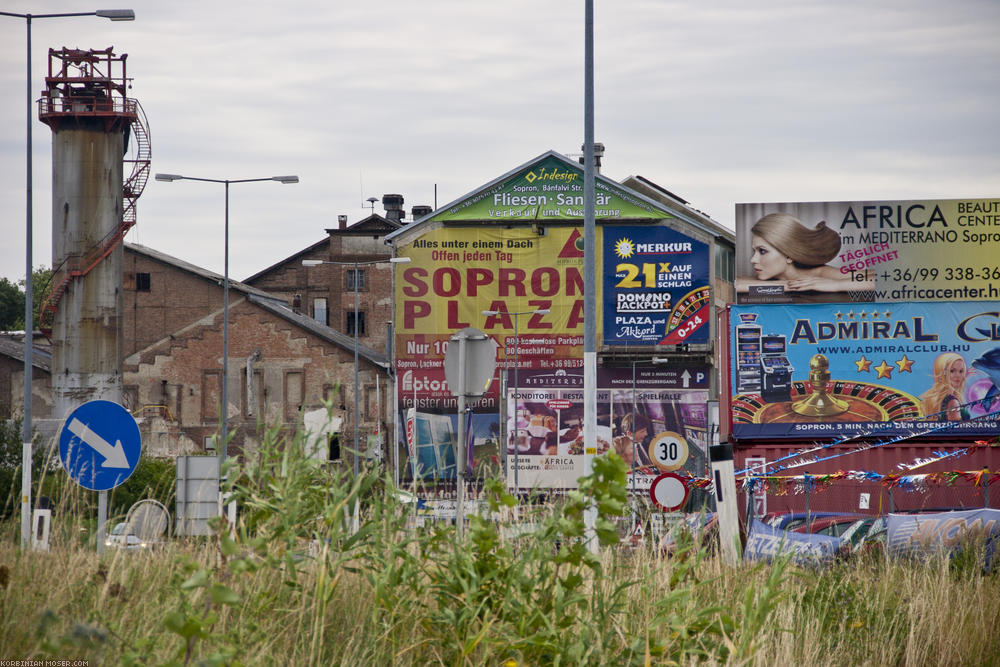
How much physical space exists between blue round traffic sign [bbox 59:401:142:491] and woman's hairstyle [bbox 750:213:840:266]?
3377 cm

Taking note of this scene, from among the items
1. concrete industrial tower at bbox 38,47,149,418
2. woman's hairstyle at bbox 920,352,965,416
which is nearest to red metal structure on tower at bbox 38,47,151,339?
concrete industrial tower at bbox 38,47,149,418

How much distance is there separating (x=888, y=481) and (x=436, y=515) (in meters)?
8.63

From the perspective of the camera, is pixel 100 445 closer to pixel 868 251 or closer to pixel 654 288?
pixel 868 251

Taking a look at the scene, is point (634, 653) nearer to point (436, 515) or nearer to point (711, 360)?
point (436, 515)

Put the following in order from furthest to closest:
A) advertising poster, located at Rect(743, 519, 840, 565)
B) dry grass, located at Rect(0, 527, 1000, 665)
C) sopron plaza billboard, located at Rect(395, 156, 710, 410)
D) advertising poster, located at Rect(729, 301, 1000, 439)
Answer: sopron plaza billboard, located at Rect(395, 156, 710, 410), advertising poster, located at Rect(729, 301, 1000, 439), advertising poster, located at Rect(743, 519, 840, 565), dry grass, located at Rect(0, 527, 1000, 665)

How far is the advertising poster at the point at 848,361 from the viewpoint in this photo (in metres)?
37.1

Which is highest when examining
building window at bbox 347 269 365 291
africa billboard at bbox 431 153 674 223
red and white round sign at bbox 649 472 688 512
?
africa billboard at bbox 431 153 674 223

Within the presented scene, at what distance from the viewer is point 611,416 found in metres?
48.2

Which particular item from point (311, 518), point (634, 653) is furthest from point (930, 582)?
point (311, 518)

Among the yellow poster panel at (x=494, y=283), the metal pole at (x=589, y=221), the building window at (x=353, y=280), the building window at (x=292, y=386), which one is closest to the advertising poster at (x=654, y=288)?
the yellow poster panel at (x=494, y=283)

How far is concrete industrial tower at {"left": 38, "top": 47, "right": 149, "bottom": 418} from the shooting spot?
151 feet

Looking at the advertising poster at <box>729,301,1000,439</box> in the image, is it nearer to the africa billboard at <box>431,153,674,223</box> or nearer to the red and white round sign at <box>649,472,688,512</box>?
the africa billboard at <box>431,153,674,223</box>

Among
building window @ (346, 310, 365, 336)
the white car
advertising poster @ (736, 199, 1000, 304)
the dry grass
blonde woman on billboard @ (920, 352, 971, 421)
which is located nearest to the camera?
the dry grass

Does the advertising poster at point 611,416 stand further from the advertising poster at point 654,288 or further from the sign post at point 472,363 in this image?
the sign post at point 472,363
